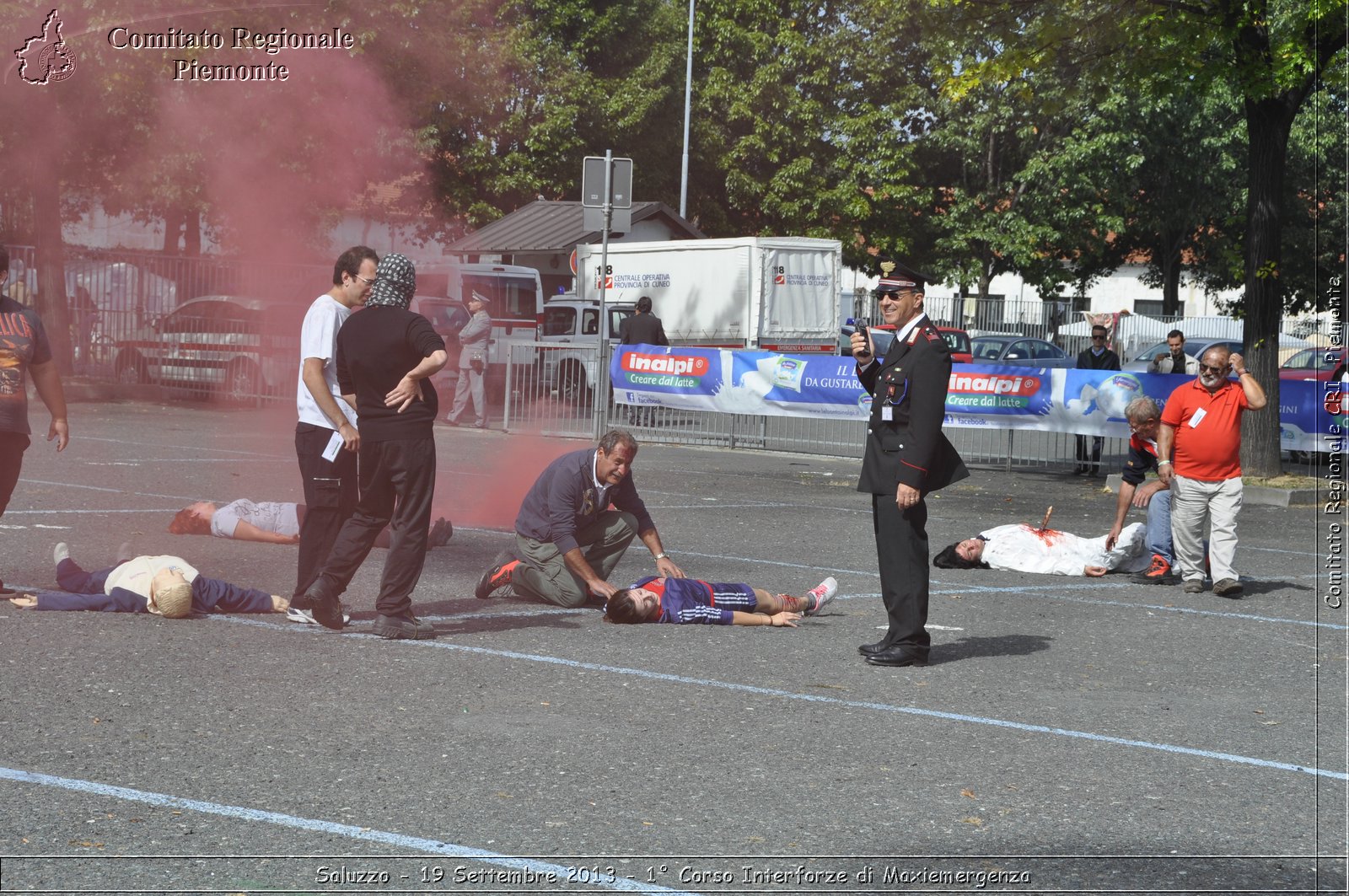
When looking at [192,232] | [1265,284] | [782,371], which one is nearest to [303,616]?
[782,371]

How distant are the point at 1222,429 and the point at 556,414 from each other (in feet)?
37.9

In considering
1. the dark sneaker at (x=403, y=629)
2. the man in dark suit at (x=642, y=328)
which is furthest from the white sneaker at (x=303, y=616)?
the man in dark suit at (x=642, y=328)

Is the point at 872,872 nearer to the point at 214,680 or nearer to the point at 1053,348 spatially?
the point at 214,680

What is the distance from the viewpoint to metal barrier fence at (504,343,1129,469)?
763 inches

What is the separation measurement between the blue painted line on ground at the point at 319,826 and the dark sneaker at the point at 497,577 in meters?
3.76

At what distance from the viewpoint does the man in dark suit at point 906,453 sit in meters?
7.05

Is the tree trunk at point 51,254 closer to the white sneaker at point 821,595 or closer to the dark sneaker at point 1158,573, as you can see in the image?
the white sneaker at point 821,595

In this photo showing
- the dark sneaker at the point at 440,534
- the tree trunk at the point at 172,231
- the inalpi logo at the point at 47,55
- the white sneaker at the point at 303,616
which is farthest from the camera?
the tree trunk at the point at 172,231

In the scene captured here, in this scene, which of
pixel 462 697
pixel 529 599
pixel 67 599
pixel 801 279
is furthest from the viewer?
pixel 801 279

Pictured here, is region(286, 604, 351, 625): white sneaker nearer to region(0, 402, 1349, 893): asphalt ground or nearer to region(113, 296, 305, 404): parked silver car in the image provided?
region(0, 402, 1349, 893): asphalt ground

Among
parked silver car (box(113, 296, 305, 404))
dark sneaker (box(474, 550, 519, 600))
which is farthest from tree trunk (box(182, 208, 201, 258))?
dark sneaker (box(474, 550, 519, 600))

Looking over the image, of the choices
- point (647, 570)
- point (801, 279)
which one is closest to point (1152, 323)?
point (801, 279)

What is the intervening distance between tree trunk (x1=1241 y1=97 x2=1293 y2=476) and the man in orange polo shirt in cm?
675

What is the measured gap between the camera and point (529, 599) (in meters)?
8.54
